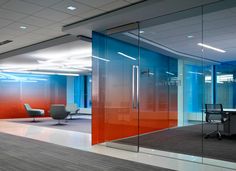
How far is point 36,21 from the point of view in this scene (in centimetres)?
620

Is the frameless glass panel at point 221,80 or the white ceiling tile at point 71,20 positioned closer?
the frameless glass panel at point 221,80

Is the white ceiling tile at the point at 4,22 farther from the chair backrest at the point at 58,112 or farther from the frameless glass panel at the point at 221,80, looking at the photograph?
the chair backrest at the point at 58,112

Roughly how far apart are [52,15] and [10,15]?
0.93 m

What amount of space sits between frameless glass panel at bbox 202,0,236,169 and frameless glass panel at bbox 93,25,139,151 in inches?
76.9

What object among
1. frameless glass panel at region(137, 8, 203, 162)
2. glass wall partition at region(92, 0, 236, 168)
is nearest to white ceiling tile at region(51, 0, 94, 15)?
glass wall partition at region(92, 0, 236, 168)

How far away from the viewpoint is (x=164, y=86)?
9.91 metres

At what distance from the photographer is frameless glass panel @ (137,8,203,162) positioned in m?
6.11

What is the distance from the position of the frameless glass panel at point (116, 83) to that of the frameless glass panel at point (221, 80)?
1.95 m

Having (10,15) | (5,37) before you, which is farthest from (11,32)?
(10,15)

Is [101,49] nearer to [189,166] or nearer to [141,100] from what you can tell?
[141,100]

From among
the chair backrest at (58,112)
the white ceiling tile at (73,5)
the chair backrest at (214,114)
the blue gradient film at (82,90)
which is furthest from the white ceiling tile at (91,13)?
the blue gradient film at (82,90)

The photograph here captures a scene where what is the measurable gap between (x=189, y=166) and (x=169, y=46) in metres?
4.97

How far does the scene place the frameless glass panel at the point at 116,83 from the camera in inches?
265

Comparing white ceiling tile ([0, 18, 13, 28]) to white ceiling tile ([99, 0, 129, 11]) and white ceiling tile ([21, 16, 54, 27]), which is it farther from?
white ceiling tile ([99, 0, 129, 11])
